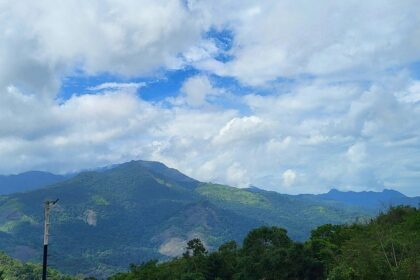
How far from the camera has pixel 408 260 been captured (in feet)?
187

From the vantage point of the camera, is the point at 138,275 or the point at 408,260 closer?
the point at 408,260

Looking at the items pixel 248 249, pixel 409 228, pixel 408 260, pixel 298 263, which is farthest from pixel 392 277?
pixel 248 249

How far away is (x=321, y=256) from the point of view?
331 feet

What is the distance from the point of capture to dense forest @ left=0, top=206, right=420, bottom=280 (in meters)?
64.8

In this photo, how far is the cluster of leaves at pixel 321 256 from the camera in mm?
64812

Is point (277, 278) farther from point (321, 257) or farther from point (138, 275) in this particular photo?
point (138, 275)

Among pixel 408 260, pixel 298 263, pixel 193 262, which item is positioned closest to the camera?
pixel 408 260

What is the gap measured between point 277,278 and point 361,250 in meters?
34.6

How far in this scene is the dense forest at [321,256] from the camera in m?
64.8

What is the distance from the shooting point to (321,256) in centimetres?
10075

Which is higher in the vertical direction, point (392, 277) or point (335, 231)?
point (335, 231)

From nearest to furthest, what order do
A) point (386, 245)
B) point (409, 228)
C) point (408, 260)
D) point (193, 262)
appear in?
point (408, 260) → point (386, 245) → point (409, 228) → point (193, 262)

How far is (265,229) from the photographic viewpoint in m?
123

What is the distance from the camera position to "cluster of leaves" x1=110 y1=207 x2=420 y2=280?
64.8 metres
